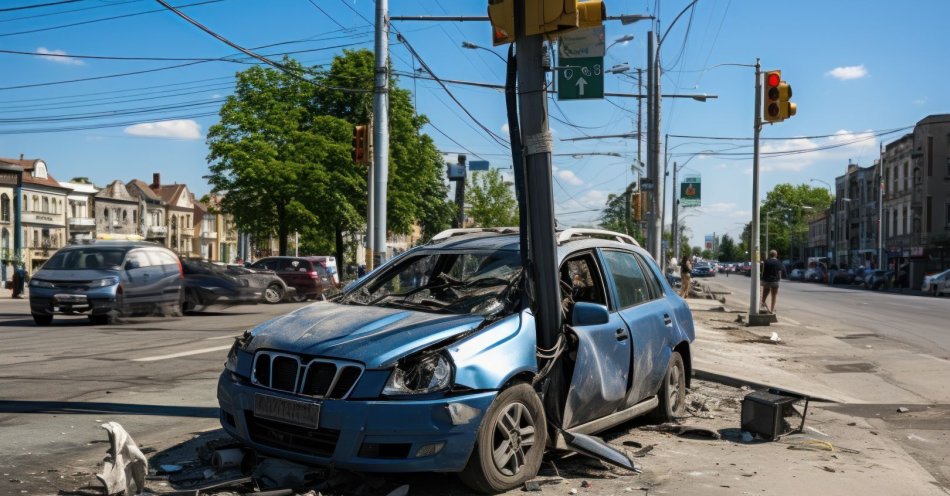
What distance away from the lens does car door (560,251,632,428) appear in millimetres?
5613

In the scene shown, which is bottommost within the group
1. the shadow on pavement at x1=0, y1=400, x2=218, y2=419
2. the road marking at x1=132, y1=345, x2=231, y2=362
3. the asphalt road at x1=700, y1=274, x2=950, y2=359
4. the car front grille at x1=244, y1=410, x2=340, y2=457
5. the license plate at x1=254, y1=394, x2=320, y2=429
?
the asphalt road at x1=700, y1=274, x2=950, y2=359

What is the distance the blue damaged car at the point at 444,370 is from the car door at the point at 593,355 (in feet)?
0.04

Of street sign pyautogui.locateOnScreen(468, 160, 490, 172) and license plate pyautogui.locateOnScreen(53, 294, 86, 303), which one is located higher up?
street sign pyautogui.locateOnScreen(468, 160, 490, 172)

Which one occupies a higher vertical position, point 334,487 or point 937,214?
point 937,214

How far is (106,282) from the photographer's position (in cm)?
1672

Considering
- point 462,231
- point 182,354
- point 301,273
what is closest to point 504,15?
point 462,231

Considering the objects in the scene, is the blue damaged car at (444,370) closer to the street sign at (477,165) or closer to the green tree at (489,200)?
the street sign at (477,165)

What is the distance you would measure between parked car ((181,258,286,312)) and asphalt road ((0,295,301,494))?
6.14 m

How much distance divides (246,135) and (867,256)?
6993 centimetres

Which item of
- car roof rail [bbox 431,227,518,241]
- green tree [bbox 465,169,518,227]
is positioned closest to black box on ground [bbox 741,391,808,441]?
car roof rail [bbox 431,227,518,241]

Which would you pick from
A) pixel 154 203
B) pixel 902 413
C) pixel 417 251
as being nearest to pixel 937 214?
pixel 902 413

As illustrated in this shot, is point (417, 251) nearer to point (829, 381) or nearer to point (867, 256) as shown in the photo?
point (829, 381)

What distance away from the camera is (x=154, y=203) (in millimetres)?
89375

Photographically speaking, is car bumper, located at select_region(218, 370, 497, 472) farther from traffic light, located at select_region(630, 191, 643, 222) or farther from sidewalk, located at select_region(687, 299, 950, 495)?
traffic light, located at select_region(630, 191, 643, 222)
